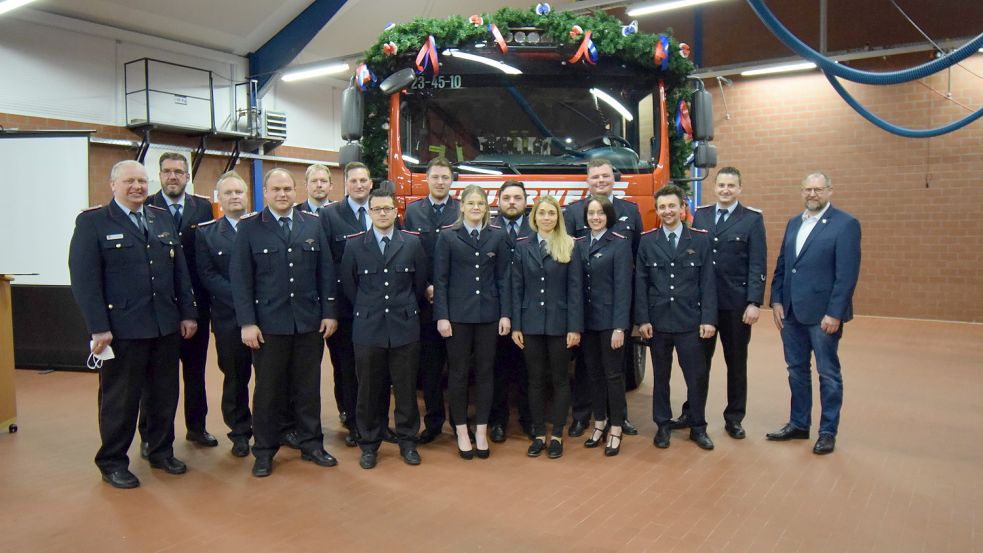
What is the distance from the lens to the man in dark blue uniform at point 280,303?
398cm

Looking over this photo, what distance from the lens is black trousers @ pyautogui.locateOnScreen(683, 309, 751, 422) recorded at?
4.67 meters

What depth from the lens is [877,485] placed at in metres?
3.89

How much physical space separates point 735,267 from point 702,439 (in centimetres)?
115

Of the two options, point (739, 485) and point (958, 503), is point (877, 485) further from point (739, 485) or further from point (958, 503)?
point (739, 485)

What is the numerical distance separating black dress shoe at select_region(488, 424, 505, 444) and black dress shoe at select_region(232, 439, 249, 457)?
5.17 ft

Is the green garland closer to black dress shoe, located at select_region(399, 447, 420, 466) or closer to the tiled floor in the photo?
the tiled floor

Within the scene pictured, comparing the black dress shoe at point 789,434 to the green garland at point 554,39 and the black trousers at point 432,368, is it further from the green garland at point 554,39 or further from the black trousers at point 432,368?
the black trousers at point 432,368

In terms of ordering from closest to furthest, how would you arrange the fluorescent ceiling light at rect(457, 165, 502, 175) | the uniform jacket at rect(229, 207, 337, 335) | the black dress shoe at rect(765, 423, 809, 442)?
1. the uniform jacket at rect(229, 207, 337, 335)
2. the black dress shoe at rect(765, 423, 809, 442)
3. the fluorescent ceiling light at rect(457, 165, 502, 175)

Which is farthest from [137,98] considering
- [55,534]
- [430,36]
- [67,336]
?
[55,534]

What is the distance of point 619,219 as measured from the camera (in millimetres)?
4730

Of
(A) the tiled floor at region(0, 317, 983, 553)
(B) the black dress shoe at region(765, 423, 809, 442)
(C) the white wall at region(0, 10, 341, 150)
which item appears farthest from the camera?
(C) the white wall at region(0, 10, 341, 150)

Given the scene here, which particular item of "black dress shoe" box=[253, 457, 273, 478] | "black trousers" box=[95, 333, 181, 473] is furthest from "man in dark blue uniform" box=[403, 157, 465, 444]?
"black trousers" box=[95, 333, 181, 473]

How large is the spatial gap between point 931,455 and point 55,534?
4.96 m

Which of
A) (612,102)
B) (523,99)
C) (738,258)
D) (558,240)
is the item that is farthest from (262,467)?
(612,102)
